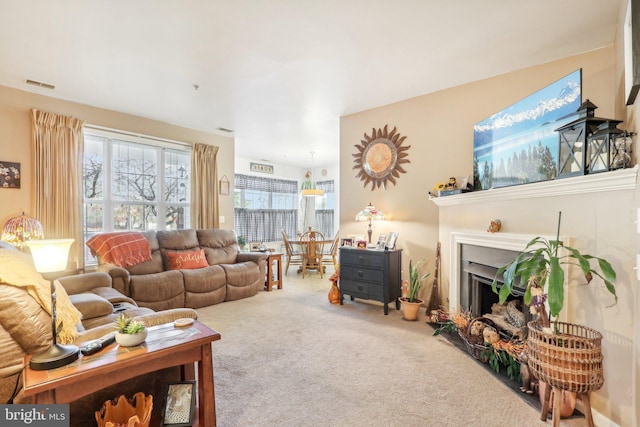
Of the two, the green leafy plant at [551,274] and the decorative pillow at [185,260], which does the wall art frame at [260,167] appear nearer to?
the decorative pillow at [185,260]

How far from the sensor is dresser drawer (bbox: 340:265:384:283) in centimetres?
362

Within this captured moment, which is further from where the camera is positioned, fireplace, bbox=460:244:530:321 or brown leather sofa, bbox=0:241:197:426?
fireplace, bbox=460:244:530:321

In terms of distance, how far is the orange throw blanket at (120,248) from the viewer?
3.70 metres

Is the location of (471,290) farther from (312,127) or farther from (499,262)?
(312,127)

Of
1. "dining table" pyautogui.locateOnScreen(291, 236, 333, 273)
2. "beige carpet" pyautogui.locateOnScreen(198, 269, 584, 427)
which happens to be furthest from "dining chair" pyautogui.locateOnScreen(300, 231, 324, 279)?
"beige carpet" pyautogui.locateOnScreen(198, 269, 584, 427)

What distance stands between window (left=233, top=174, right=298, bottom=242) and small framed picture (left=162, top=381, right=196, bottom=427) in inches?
223

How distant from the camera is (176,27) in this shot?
233 cm

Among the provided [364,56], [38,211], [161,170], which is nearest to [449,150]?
[364,56]

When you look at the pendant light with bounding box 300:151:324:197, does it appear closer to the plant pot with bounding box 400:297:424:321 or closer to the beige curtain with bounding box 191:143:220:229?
the beige curtain with bounding box 191:143:220:229

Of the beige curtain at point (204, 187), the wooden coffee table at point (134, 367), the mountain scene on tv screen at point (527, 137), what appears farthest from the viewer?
the beige curtain at point (204, 187)

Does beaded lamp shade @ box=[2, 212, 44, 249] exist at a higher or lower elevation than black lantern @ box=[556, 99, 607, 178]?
lower

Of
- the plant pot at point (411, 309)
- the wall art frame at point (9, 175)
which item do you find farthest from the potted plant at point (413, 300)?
the wall art frame at point (9, 175)

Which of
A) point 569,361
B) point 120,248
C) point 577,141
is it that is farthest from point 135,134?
point 569,361

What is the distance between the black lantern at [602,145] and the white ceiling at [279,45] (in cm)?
101
